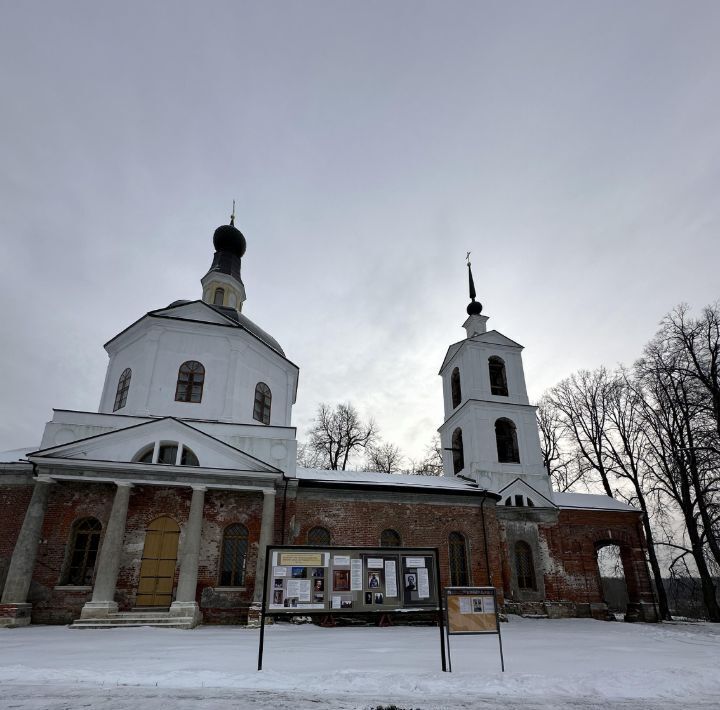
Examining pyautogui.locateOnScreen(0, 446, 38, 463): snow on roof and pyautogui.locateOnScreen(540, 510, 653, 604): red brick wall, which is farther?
pyautogui.locateOnScreen(540, 510, 653, 604): red brick wall

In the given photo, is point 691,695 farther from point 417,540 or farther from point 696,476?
point 696,476

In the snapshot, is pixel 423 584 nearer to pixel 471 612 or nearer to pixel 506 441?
pixel 471 612

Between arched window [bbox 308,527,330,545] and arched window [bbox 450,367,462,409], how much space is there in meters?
9.97

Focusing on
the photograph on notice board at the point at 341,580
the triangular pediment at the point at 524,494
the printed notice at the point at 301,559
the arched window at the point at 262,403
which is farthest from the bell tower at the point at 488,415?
the printed notice at the point at 301,559

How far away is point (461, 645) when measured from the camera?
1062 centimetres

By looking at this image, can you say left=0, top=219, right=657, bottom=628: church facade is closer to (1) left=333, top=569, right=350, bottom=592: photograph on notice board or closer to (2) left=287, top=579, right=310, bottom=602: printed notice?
(2) left=287, top=579, right=310, bottom=602: printed notice

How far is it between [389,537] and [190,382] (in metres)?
9.32

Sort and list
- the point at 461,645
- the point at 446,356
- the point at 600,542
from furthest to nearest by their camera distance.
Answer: the point at 446,356, the point at 600,542, the point at 461,645

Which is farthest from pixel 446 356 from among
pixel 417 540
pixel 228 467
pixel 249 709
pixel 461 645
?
pixel 249 709

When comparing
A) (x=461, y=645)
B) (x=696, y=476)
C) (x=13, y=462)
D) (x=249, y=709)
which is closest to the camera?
(x=249, y=709)

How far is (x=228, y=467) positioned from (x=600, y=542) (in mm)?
16451

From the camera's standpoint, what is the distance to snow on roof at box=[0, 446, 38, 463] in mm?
15016

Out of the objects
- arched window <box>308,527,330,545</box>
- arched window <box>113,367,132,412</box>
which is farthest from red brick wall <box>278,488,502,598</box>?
arched window <box>113,367,132,412</box>

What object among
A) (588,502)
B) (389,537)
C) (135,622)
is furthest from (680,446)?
(135,622)
